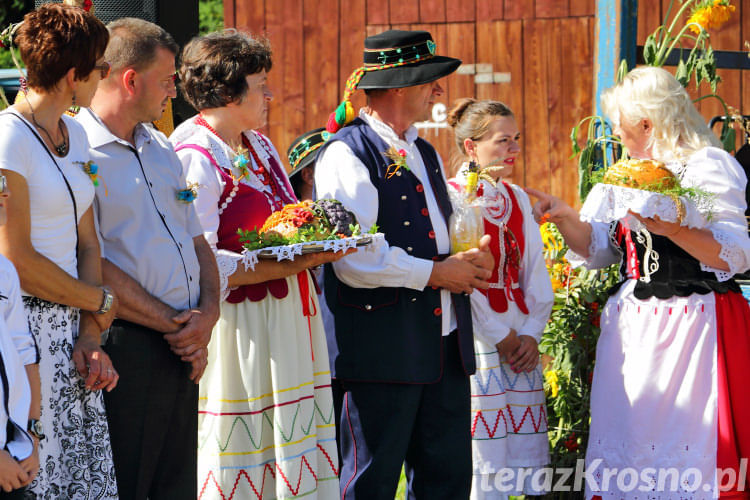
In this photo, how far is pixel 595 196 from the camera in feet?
11.1

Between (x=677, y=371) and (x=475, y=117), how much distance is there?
141 cm

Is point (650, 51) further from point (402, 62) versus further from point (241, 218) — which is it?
point (241, 218)

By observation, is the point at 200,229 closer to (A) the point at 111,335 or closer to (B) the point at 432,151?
(A) the point at 111,335

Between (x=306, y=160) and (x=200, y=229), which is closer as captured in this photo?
(x=200, y=229)

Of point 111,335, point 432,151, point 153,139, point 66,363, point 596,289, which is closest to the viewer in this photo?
point 66,363

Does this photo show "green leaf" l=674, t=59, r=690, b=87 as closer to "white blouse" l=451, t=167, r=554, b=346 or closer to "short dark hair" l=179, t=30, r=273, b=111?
"white blouse" l=451, t=167, r=554, b=346

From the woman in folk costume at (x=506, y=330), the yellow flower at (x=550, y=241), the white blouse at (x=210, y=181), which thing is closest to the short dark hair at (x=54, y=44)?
the white blouse at (x=210, y=181)

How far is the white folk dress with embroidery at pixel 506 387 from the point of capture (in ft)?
12.5

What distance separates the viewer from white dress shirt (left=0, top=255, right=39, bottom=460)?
2008mm

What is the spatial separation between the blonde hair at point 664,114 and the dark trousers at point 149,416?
2.01 metres

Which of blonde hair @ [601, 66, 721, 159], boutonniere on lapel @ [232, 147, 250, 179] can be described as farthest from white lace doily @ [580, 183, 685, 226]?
boutonniere on lapel @ [232, 147, 250, 179]

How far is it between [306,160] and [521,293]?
1.11 metres

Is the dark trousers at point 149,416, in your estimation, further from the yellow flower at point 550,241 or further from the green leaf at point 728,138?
the green leaf at point 728,138

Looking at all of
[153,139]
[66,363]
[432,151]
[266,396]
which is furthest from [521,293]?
[66,363]
